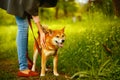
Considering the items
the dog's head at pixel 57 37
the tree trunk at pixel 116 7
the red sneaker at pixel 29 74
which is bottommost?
the red sneaker at pixel 29 74

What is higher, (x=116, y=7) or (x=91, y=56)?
(x=116, y=7)

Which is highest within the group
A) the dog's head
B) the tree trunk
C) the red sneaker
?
the dog's head

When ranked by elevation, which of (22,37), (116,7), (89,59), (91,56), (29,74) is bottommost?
(29,74)

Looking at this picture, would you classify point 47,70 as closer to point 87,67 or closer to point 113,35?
point 87,67

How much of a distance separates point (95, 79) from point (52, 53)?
2.34ft

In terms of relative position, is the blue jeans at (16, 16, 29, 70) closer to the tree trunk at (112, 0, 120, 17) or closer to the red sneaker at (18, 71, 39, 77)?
the red sneaker at (18, 71, 39, 77)

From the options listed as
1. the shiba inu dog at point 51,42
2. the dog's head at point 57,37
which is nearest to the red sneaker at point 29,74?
the shiba inu dog at point 51,42

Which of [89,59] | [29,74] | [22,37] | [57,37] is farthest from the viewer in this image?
[89,59]

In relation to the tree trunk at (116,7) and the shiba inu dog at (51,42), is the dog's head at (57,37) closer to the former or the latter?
the shiba inu dog at (51,42)

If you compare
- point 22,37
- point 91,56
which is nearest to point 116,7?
point 91,56

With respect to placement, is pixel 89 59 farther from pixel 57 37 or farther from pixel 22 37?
pixel 22 37

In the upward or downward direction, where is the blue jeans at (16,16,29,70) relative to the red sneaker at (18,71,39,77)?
upward

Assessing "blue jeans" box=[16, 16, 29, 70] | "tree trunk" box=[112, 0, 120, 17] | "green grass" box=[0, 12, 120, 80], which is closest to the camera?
"green grass" box=[0, 12, 120, 80]

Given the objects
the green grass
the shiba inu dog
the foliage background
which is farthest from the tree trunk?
the shiba inu dog
